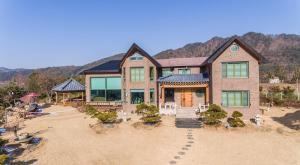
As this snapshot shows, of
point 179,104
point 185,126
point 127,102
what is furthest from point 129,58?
point 185,126

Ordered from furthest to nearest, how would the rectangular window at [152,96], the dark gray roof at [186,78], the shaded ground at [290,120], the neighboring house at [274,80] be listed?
the neighboring house at [274,80] → the rectangular window at [152,96] → the dark gray roof at [186,78] → the shaded ground at [290,120]

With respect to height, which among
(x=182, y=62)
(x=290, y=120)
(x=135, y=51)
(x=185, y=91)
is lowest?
(x=290, y=120)

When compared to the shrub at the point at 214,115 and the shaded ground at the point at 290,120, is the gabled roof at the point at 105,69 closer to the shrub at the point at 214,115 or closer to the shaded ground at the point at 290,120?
the shrub at the point at 214,115

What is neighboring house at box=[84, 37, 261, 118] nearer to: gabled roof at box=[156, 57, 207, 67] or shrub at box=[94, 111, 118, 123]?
gabled roof at box=[156, 57, 207, 67]

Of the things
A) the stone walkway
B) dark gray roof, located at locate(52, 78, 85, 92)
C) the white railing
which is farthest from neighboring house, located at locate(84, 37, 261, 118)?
the stone walkway

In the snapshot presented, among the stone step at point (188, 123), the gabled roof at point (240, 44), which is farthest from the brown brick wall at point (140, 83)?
the gabled roof at point (240, 44)

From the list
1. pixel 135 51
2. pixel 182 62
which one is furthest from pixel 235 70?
pixel 135 51

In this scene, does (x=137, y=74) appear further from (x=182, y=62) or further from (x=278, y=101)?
(x=278, y=101)

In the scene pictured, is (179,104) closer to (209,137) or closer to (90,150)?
(209,137)
